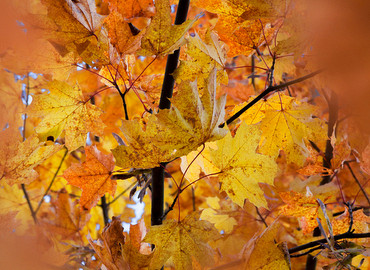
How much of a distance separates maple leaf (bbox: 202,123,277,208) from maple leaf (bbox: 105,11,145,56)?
228 mm

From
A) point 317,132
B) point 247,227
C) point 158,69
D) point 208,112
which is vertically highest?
point 158,69

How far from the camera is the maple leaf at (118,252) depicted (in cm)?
54

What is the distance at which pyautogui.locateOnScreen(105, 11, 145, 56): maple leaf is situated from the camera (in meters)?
0.56

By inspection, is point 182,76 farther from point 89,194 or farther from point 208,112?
point 89,194

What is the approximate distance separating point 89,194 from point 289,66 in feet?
1.86

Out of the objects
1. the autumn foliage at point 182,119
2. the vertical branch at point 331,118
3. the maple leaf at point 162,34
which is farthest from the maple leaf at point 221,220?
the maple leaf at point 162,34

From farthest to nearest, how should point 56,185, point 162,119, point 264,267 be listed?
point 56,185
point 264,267
point 162,119

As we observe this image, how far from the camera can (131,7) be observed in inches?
26.8

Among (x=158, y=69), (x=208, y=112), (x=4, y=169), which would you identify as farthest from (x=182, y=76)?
(x=158, y=69)

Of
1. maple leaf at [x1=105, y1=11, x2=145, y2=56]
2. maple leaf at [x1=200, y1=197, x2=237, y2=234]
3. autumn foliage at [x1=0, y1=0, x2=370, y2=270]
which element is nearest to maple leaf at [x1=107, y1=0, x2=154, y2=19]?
autumn foliage at [x1=0, y1=0, x2=370, y2=270]

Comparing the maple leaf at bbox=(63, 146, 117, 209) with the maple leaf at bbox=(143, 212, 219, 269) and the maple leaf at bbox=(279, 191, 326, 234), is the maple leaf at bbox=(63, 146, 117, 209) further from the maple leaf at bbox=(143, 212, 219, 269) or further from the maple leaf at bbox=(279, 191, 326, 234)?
the maple leaf at bbox=(279, 191, 326, 234)

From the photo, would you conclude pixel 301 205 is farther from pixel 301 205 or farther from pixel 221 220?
pixel 221 220

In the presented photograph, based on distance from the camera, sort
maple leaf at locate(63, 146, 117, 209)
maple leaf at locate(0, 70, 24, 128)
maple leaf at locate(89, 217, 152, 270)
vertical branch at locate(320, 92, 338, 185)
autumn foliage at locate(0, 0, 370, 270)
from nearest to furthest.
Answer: autumn foliage at locate(0, 0, 370, 270)
maple leaf at locate(89, 217, 152, 270)
maple leaf at locate(63, 146, 117, 209)
vertical branch at locate(320, 92, 338, 185)
maple leaf at locate(0, 70, 24, 128)

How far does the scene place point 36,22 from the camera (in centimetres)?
57
